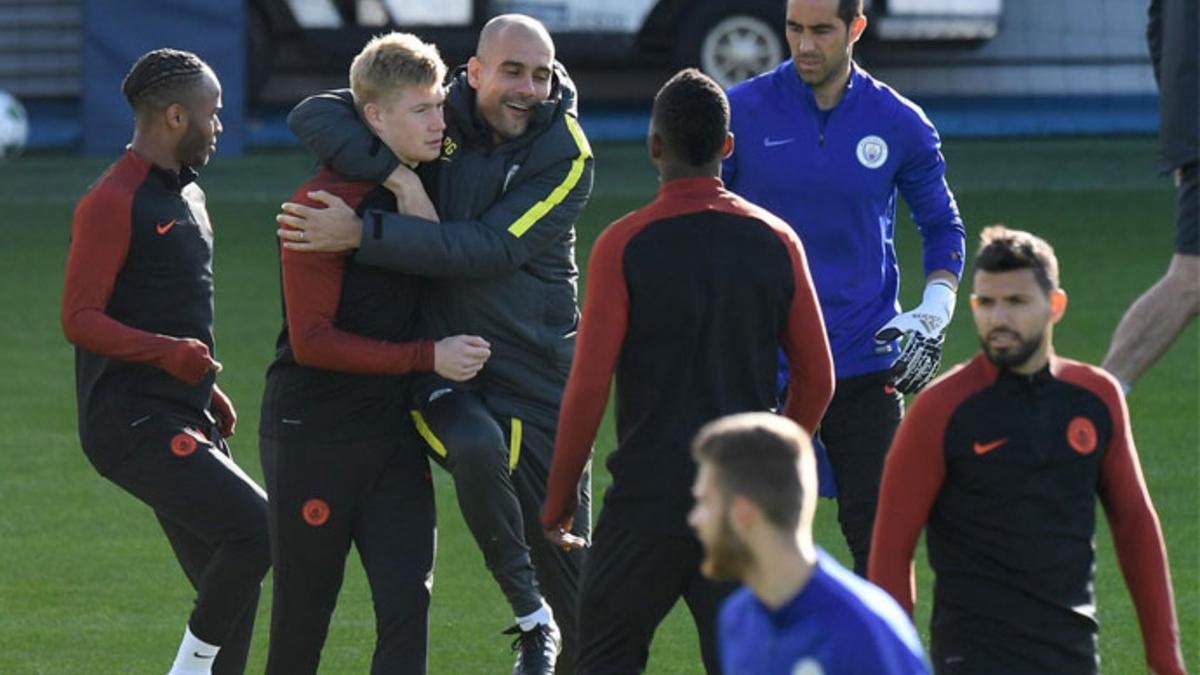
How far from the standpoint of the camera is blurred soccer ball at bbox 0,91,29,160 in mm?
23703

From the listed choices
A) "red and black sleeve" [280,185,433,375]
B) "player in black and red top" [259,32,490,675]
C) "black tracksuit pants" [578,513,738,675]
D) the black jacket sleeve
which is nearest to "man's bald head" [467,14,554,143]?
"player in black and red top" [259,32,490,675]

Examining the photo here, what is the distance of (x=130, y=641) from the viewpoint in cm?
916

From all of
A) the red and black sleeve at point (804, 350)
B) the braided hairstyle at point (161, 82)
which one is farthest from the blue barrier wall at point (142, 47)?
the red and black sleeve at point (804, 350)

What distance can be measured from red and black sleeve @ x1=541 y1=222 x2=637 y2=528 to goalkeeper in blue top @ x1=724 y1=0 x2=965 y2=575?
167 centimetres

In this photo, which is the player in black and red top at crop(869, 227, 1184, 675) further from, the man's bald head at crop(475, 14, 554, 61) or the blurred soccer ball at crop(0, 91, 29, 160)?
the blurred soccer ball at crop(0, 91, 29, 160)

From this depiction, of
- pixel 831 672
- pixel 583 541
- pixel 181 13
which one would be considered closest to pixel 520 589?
pixel 583 541

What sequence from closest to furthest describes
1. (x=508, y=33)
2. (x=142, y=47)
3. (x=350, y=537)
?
(x=350, y=537) → (x=508, y=33) → (x=142, y=47)

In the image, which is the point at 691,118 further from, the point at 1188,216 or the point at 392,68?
the point at 1188,216

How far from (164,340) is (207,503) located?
1.66 ft

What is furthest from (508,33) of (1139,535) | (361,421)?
(1139,535)

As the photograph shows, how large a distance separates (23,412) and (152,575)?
3.48 m

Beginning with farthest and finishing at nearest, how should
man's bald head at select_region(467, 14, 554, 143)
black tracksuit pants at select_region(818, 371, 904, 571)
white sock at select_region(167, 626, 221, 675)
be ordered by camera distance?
1. black tracksuit pants at select_region(818, 371, 904, 571)
2. white sock at select_region(167, 626, 221, 675)
3. man's bald head at select_region(467, 14, 554, 143)

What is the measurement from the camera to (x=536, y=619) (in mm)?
7461

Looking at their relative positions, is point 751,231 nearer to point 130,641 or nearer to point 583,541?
point 583,541
